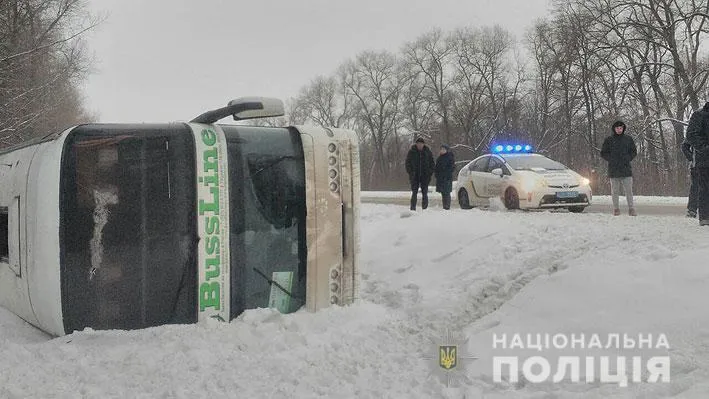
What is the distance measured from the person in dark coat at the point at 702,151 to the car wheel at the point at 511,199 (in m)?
5.06

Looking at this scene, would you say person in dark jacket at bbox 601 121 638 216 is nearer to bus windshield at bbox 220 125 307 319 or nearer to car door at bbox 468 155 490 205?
car door at bbox 468 155 490 205

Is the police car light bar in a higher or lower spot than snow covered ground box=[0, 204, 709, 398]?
higher

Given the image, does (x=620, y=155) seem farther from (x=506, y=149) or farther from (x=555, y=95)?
(x=555, y=95)

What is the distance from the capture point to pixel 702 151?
7301 mm

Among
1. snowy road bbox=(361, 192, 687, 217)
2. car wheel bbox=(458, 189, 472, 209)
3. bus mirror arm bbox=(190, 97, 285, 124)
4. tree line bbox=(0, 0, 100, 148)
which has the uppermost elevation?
tree line bbox=(0, 0, 100, 148)

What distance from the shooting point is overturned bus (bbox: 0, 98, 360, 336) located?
165 inches

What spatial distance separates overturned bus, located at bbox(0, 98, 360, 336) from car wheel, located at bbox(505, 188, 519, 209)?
26.7 feet

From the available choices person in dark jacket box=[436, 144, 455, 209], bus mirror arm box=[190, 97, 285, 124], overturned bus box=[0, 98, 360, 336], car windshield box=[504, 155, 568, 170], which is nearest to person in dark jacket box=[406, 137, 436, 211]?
person in dark jacket box=[436, 144, 455, 209]

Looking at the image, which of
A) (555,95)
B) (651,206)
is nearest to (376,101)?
(555,95)

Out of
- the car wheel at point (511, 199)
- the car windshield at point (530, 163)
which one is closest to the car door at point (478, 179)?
the car windshield at point (530, 163)

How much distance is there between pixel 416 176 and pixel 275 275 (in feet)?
27.1

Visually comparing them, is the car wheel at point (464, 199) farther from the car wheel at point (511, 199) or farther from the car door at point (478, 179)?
the car wheel at point (511, 199)

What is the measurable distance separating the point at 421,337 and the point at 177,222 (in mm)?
2105

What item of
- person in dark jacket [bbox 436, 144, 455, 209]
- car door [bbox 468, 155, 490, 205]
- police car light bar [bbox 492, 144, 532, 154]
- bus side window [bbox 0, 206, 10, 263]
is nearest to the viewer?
bus side window [bbox 0, 206, 10, 263]
